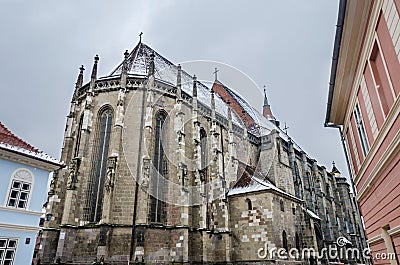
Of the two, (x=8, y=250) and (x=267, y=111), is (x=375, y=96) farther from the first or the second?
(x=267, y=111)

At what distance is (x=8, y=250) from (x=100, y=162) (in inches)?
350

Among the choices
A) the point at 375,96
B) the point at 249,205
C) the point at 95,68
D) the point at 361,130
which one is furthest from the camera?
the point at 249,205

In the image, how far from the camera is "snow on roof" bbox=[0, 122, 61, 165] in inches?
→ 421

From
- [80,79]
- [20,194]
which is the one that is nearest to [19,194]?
[20,194]

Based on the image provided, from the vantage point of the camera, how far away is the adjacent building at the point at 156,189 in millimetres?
16578

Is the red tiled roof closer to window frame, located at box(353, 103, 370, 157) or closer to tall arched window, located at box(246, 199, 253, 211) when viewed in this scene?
window frame, located at box(353, 103, 370, 157)

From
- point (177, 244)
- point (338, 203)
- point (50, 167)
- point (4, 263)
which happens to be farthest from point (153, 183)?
point (338, 203)

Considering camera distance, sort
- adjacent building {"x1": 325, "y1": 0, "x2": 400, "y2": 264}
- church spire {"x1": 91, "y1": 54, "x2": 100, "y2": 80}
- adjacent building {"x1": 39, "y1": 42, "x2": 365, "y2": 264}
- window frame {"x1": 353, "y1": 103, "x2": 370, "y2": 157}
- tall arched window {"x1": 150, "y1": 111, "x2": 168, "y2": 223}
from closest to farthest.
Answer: adjacent building {"x1": 325, "y1": 0, "x2": 400, "y2": 264} < window frame {"x1": 353, "y1": 103, "x2": 370, "y2": 157} < adjacent building {"x1": 39, "y1": 42, "x2": 365, "y2": 264} < tall arched window {"x1": 150, "y1": 111, "x2": 168, "y2": 223} < church spire {"x1": 91, "y1": 54, "x2": 100, "y2": 80}

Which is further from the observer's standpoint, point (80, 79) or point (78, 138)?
point (80, 79)

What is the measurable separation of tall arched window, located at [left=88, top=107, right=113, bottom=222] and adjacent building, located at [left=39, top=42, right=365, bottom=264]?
0.21 ft

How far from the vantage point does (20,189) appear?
11.0m

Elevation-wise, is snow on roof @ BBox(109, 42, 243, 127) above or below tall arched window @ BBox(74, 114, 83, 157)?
above

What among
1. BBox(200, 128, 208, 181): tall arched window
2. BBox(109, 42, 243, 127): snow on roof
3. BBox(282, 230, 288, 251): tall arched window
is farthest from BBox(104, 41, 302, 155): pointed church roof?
BBox(282, 230, 288, 251): tall arched window

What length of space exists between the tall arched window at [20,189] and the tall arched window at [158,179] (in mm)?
7941
